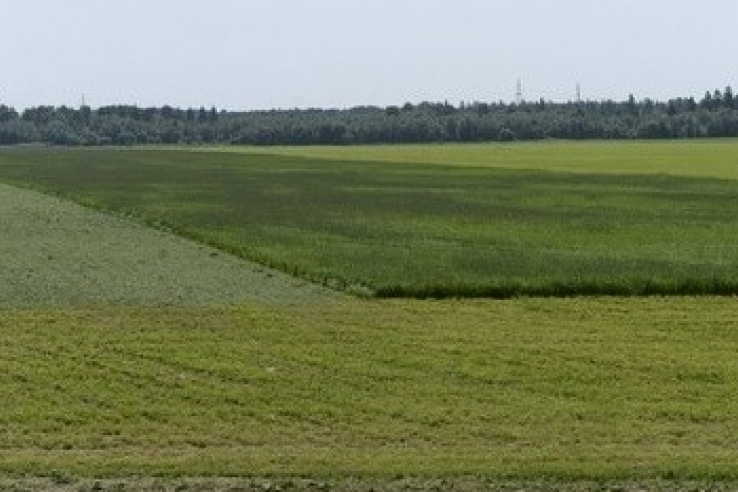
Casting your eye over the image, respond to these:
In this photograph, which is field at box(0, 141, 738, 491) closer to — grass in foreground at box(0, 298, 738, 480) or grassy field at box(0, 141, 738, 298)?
grass in foreground at box(0, 298, 738, 480)

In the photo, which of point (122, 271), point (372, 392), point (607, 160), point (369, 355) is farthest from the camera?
point (607, 160)

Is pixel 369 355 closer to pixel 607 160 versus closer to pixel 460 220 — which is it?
pixel 460 220

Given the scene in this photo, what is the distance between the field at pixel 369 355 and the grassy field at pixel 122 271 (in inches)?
6.1

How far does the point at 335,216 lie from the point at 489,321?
29.6 m

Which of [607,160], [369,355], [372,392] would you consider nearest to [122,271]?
[369,355]

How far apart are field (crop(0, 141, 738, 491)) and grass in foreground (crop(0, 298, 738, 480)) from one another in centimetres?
6

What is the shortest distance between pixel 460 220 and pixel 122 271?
2011cm

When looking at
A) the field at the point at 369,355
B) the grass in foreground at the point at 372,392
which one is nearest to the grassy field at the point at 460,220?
the field at the point at 369,355

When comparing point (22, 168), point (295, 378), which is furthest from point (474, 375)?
point (22, 168)

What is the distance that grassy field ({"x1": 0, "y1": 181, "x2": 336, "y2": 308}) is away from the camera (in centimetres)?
2930

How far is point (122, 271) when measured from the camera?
34.4 m

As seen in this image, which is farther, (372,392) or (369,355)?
(369,355)

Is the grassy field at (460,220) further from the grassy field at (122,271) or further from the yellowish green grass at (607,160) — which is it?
the grassy field at (122,271)

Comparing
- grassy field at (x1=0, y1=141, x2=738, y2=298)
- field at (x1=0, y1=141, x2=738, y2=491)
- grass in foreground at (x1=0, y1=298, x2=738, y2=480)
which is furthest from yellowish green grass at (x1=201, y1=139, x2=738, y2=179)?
grass in foreground at (x1=0, y1=298, x2=738, y2=480)
